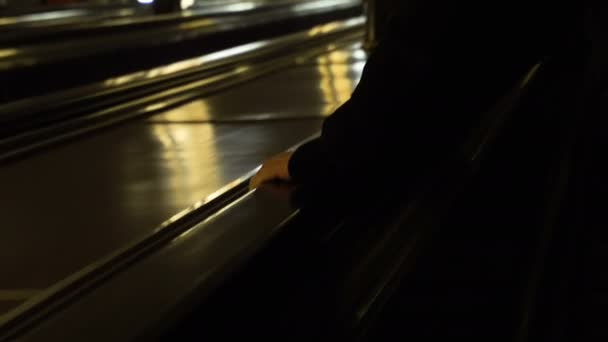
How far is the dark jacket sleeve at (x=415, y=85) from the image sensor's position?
91 centimetres

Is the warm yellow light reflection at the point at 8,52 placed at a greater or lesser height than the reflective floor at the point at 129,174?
greater

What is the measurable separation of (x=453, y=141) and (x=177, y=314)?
642 mm

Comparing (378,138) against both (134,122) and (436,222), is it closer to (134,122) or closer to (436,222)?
(436,222)

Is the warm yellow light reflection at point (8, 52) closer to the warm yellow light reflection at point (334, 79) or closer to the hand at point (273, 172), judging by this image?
the warm yellow light reflection at point (334, 79)

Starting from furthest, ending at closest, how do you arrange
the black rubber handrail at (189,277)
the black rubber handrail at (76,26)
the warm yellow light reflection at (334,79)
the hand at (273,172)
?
the black rubber handrail at (76,26)
the warm yellow light reflection at (334,79)
the hand at (273,172)
the black rubber handrail at (189,277)

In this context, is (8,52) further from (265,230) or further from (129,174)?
(265,230)

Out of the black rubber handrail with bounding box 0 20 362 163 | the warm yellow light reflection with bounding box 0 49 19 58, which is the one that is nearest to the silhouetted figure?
the black rubber handrail with bounding box 0 20 362 163

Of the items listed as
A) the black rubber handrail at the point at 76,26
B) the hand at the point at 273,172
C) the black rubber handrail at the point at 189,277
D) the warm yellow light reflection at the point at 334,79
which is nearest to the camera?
the black rubber handrail at the point at 189,277

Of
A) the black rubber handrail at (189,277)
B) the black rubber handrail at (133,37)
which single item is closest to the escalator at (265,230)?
the black rubber handrail at (189,277)

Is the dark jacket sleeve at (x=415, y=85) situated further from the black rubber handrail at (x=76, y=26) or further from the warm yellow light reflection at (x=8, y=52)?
the black rubber handrail at (x=76, y=26)

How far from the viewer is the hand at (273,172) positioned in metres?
1.00

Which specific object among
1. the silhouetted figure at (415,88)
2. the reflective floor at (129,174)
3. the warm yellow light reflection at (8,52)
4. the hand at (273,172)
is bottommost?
the reflective floor at (129,174)

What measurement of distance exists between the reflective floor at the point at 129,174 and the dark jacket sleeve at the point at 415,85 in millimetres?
165

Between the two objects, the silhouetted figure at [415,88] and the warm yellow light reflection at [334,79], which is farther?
the warm yellow light reflection at [334,79]
